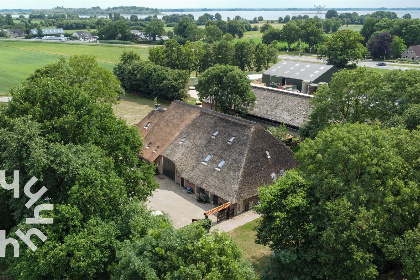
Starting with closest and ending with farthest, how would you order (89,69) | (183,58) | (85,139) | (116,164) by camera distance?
(85,139) < (116,164) < (89,69) < (183,58)

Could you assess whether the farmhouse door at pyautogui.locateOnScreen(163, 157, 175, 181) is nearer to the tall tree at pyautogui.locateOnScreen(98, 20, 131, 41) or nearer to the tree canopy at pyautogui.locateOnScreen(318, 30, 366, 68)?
the tree canopy at pyautogui.locateOnScreen(318, 30, 366, 68)

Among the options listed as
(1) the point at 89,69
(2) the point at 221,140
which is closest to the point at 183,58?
(1) the point at 89,69

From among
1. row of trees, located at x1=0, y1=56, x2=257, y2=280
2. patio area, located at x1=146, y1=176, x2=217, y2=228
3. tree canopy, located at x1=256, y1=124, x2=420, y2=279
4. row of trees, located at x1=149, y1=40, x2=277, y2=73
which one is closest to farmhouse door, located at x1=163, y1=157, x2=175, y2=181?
patio area, located at x1=146, y1=176, x2=217, y2=228

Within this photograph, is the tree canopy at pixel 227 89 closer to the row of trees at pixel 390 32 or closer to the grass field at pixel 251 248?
the grass field at pixel 251 248

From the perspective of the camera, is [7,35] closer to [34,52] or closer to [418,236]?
[34,52]

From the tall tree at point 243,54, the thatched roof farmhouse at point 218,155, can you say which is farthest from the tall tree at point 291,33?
the thatched roof farmhouse at point 218,155
